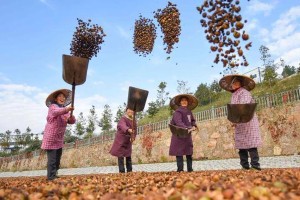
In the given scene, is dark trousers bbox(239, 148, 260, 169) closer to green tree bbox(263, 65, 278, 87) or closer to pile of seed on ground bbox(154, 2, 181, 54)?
pile of seed on ground bbox(154, 2, 181, 54)

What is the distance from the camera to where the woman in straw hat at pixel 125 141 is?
7492 millimetres

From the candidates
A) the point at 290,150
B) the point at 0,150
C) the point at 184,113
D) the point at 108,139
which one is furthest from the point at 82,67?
the point at 0,150

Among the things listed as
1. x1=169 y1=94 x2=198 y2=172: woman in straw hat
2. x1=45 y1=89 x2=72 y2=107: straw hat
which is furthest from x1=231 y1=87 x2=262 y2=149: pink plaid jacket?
x1=45 y1=89 x2=72 y2=107: straw hat

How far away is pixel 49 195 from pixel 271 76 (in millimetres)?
20753

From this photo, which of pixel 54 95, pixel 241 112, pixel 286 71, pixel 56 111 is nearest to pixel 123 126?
pixel 54 95

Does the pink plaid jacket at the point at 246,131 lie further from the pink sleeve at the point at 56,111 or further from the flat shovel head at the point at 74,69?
the pink sleeve at the point at 56,111

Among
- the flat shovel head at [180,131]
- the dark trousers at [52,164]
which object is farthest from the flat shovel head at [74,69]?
the flat shovel head at [180,131]

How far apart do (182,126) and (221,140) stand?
7468 mm

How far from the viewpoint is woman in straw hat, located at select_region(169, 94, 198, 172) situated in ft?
21.8

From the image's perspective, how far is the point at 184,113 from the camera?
692 centimetres

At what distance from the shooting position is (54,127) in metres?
6.03

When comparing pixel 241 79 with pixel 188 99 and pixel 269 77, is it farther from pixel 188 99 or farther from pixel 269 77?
pixel 269 77

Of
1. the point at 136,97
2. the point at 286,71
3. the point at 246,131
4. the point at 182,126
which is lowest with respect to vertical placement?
the point at 246,131

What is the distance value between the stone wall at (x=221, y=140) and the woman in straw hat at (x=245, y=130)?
6.22 meters
